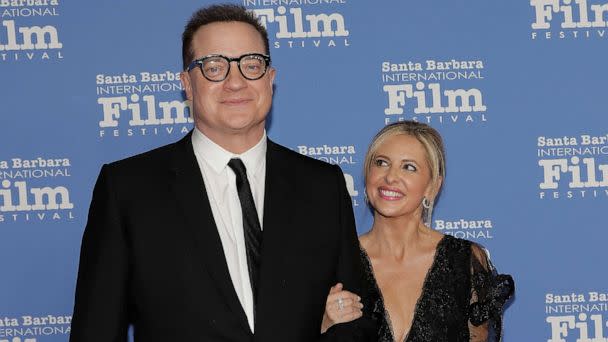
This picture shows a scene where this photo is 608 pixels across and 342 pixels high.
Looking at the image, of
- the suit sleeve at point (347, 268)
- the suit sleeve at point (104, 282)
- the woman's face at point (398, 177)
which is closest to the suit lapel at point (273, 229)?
the suit sleeve at point (347, 268)

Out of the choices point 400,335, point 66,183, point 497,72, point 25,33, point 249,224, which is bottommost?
point 400,335

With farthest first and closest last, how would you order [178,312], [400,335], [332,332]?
[400,335] < [332,332] < [178,312]

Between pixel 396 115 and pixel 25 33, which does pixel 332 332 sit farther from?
pixel 25 33

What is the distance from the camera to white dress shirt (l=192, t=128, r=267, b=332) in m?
2.15

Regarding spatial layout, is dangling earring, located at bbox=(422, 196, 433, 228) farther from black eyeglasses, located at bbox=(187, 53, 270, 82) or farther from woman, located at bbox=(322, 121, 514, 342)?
black eyeglasses, located at bbox=(187, 53, 270, 82)

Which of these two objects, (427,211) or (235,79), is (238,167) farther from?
(427,211)

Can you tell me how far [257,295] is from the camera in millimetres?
2123

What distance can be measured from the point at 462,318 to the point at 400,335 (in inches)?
8.7

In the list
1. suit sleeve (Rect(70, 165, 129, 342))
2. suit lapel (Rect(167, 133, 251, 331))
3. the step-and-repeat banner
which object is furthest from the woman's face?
suit sleeve (Rect(70, 165, 129, 342))

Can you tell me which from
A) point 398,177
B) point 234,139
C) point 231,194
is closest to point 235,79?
point 234,139

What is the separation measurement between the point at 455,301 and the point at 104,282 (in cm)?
130

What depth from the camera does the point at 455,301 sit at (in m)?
2.87

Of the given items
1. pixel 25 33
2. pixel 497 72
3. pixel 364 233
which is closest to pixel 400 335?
pixel 364 233

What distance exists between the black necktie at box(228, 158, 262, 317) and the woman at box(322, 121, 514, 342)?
2.54 ft
